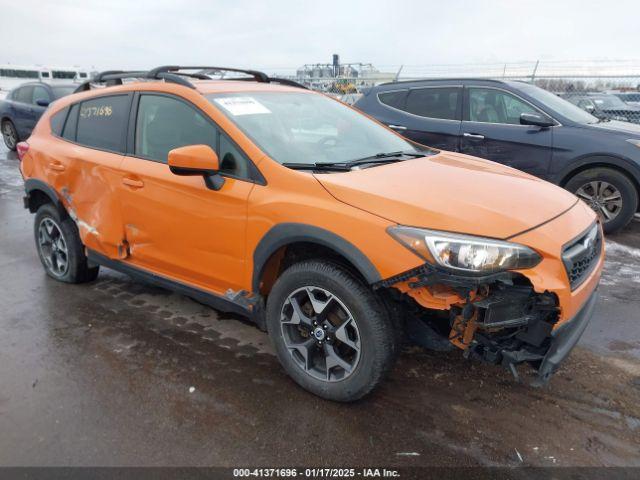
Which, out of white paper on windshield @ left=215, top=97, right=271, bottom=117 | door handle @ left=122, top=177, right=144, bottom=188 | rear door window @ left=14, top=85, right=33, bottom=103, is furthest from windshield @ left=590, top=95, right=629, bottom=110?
rear door window @ left=14, top=85, right=33, bottom=103

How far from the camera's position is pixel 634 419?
8.63ft

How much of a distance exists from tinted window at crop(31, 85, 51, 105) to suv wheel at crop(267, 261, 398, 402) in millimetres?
10003

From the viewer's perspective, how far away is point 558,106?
633 centimetres

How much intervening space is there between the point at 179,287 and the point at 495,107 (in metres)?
4.91

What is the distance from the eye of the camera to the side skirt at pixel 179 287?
3.05 metres

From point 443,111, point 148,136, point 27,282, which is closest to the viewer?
point 148,136

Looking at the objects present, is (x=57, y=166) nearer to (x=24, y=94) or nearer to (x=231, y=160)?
(x=231, y=160)

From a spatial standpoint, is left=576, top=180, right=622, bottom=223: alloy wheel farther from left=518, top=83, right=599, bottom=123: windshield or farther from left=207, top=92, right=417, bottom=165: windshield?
left=207, top=92, right=417, bottom=165: windshield

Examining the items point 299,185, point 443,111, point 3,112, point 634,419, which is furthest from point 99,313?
point 3,112

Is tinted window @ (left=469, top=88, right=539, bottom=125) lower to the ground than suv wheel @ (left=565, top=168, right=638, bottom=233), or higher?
higher

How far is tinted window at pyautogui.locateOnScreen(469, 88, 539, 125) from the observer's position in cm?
629

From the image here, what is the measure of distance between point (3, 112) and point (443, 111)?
10.5 metres

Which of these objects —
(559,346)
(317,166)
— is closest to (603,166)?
(559,346)

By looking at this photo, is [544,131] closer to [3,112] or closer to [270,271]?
[270,271]
